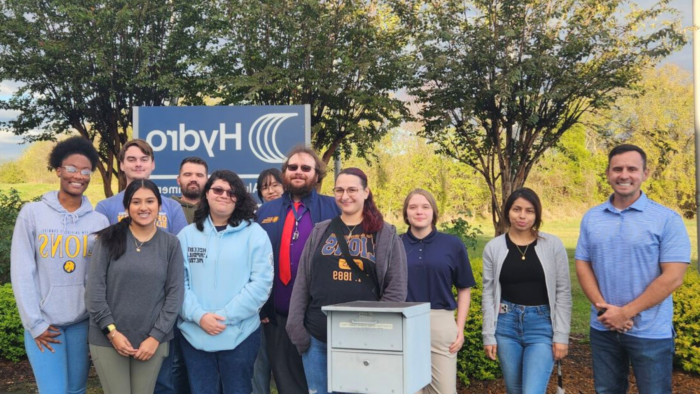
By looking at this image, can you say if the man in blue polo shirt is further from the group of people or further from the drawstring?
the drawstring

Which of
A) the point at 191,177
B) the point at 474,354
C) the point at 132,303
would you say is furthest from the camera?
the point at 474,354

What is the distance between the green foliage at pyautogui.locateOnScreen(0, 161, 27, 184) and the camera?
123 ft

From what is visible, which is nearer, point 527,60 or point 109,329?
point 109,329

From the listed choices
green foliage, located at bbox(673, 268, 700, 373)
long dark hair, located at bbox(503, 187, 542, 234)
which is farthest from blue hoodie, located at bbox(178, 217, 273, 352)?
green foliage, located at bbox(673, 268, 700, 373)

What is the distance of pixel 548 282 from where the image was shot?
351 centimetres

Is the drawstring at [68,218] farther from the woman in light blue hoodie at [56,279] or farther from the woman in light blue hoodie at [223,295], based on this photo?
the woman in light blue hoodie at [223,295]

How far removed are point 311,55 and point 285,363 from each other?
10589mm

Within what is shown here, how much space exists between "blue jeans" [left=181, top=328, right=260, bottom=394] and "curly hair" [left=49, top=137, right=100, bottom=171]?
1298 millimetres

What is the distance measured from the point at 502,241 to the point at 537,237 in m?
0.22

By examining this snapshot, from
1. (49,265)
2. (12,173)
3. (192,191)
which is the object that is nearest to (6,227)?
(192,191)

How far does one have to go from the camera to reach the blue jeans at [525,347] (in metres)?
3.44

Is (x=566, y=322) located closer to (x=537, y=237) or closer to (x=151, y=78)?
(x=537, y=237)

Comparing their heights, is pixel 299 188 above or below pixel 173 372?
above

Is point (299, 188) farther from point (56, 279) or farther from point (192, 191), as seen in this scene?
point (56, 279)
